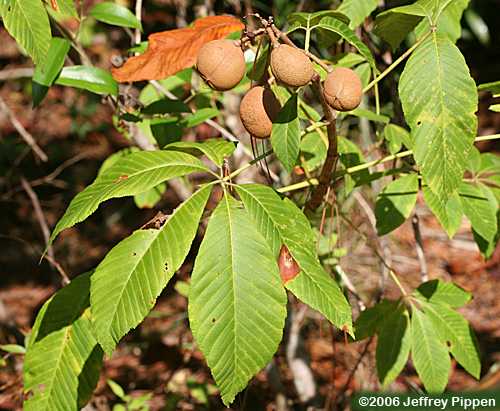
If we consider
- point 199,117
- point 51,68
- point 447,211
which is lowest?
point 447,211

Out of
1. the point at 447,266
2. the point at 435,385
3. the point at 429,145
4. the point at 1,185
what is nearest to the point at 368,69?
the point at 429,145

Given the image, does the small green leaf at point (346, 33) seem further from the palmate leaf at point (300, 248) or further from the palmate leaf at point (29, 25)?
the palmate leaf at point (29, 25)

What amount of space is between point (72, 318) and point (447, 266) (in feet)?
8.10

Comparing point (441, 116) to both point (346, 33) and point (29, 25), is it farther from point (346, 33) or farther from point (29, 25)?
point (29, 25)

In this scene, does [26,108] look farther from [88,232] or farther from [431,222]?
[431,222]

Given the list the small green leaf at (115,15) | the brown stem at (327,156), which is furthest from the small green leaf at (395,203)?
the small green leaf at (115,15)

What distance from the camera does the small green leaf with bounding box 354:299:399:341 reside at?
1.28 metres

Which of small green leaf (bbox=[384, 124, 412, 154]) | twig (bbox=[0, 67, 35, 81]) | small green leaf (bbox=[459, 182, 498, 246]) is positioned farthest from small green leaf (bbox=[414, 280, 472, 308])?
twig (bbox=[0, 67, 35, 81])

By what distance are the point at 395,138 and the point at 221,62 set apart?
530mm

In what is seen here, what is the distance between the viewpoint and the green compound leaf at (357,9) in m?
1.15

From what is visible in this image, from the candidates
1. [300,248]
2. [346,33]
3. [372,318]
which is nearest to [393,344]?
[372,318]

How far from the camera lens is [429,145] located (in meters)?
0.84

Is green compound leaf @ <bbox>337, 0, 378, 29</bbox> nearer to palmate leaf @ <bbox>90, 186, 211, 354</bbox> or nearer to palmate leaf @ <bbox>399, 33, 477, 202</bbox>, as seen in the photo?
palmate leaf @ <bbox>399, 33, 477, 202</bbox>

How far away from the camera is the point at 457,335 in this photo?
1.27 meters
